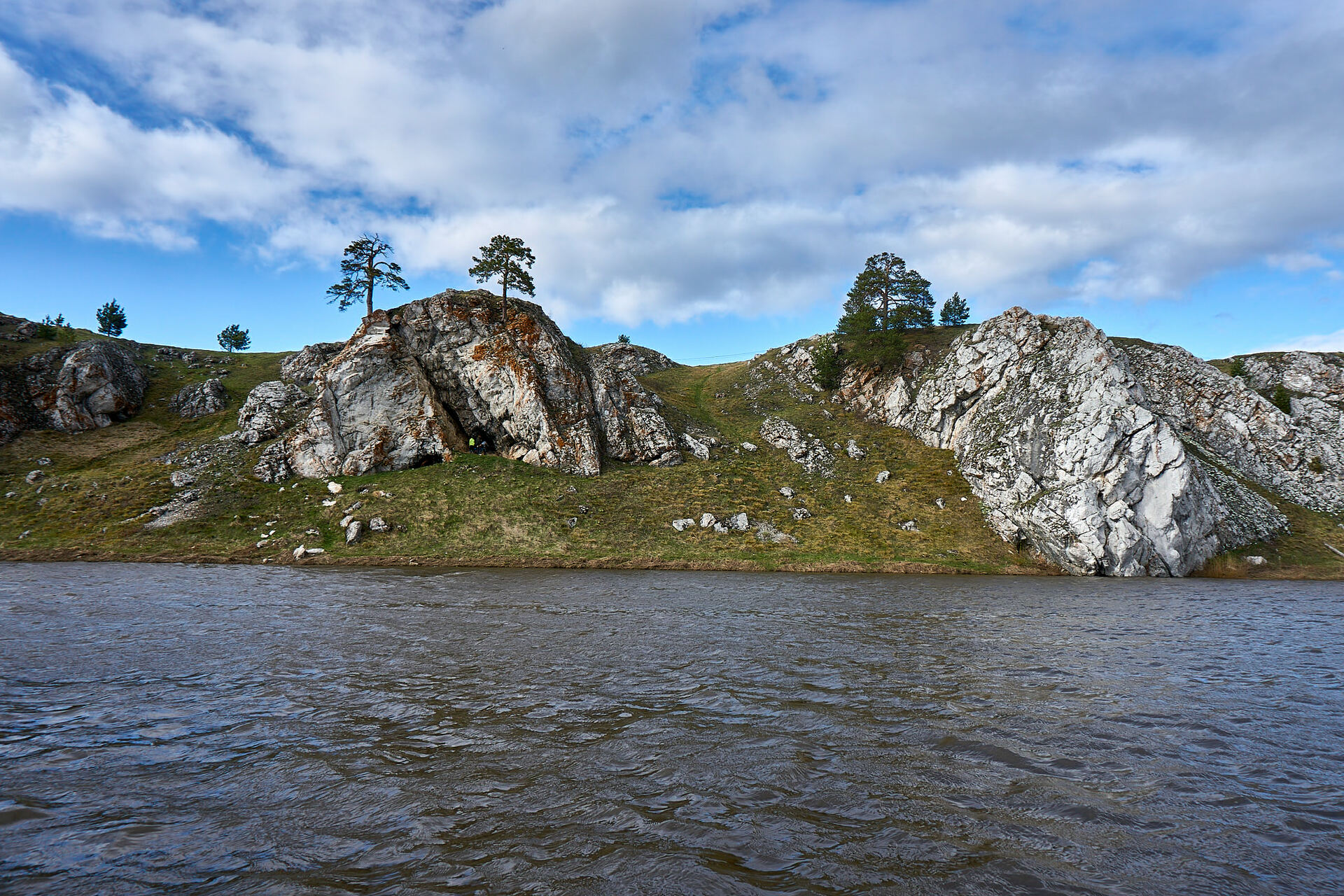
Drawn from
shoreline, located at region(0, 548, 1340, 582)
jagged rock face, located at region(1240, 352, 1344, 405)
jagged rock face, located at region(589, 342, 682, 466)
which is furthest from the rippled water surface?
jagged rock face, located at region(1240, 352, 1344, 405)

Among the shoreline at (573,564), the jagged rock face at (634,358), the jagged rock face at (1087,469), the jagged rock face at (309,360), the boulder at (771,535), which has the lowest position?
the shoreline at (573,564)

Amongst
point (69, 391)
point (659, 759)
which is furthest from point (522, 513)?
point (69, 391)

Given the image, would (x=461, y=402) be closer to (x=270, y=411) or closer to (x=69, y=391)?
(x=270, y=411)

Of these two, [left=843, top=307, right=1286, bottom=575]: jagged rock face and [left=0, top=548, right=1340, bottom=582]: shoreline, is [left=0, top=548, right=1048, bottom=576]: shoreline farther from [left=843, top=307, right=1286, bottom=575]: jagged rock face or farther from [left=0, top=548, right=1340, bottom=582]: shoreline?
[left=843, top=307, right=1286, bottom=575]: jagged rock face

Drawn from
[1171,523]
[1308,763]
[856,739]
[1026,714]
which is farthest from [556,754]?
[1171,523]

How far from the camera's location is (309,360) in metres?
78.7

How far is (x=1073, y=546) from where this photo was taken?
46031 mm

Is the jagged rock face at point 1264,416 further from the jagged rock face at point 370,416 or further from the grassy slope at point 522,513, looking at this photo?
the jagged rock face at point 370,416

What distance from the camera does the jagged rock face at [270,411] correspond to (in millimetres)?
61406

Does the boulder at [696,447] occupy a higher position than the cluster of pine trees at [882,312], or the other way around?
the cluster of pine trees at [882,312]

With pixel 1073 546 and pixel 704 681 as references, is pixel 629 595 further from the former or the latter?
pixel 1073 546

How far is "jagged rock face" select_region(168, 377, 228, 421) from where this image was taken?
69812 millimetres

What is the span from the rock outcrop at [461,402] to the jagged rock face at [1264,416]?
188 ft

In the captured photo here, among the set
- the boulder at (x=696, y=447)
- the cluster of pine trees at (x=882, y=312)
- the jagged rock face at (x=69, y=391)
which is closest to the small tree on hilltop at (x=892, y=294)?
the cluster of pine trees at (x=882, y=312)
